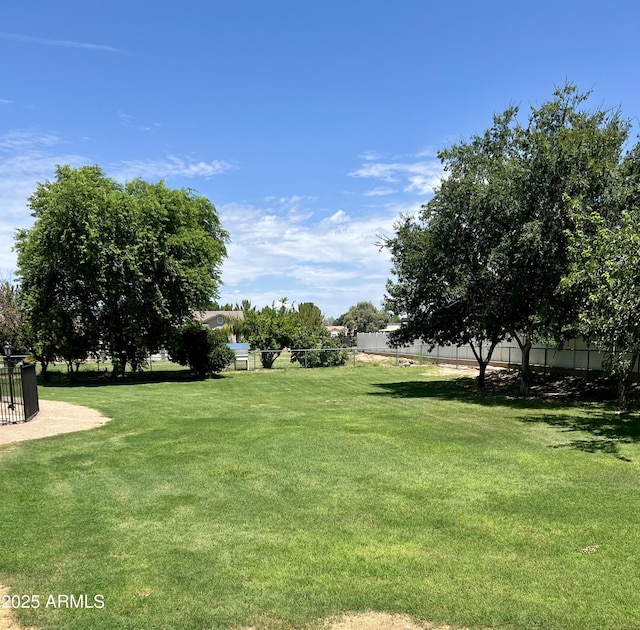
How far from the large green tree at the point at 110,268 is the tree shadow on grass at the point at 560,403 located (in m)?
10.8

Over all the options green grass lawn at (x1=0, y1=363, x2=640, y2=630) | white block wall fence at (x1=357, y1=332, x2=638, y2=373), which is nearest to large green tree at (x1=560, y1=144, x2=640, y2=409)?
green grass lawn at (x1=0, y1=363, x2=640, y2=630)

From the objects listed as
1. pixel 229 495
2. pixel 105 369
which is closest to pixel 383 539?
pixel 229 495

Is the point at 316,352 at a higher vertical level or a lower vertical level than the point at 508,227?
lower

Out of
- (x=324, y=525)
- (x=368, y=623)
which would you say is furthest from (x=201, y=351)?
(x=368, y=623)

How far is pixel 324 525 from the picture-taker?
18.9 feet

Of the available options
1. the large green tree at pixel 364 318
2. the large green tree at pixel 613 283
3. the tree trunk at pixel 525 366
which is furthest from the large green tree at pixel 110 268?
the large green tree at pixel 364 318

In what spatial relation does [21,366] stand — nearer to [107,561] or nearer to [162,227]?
[107,561]

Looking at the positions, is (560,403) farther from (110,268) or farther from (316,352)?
(110,268)

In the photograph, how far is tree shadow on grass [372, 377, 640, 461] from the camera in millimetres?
10977

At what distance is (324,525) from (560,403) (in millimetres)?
13809

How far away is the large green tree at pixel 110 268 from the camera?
23984mm

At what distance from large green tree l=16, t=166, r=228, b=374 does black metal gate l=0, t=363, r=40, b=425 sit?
10.3 meters

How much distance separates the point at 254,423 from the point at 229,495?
565cm

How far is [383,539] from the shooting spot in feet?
17.5
